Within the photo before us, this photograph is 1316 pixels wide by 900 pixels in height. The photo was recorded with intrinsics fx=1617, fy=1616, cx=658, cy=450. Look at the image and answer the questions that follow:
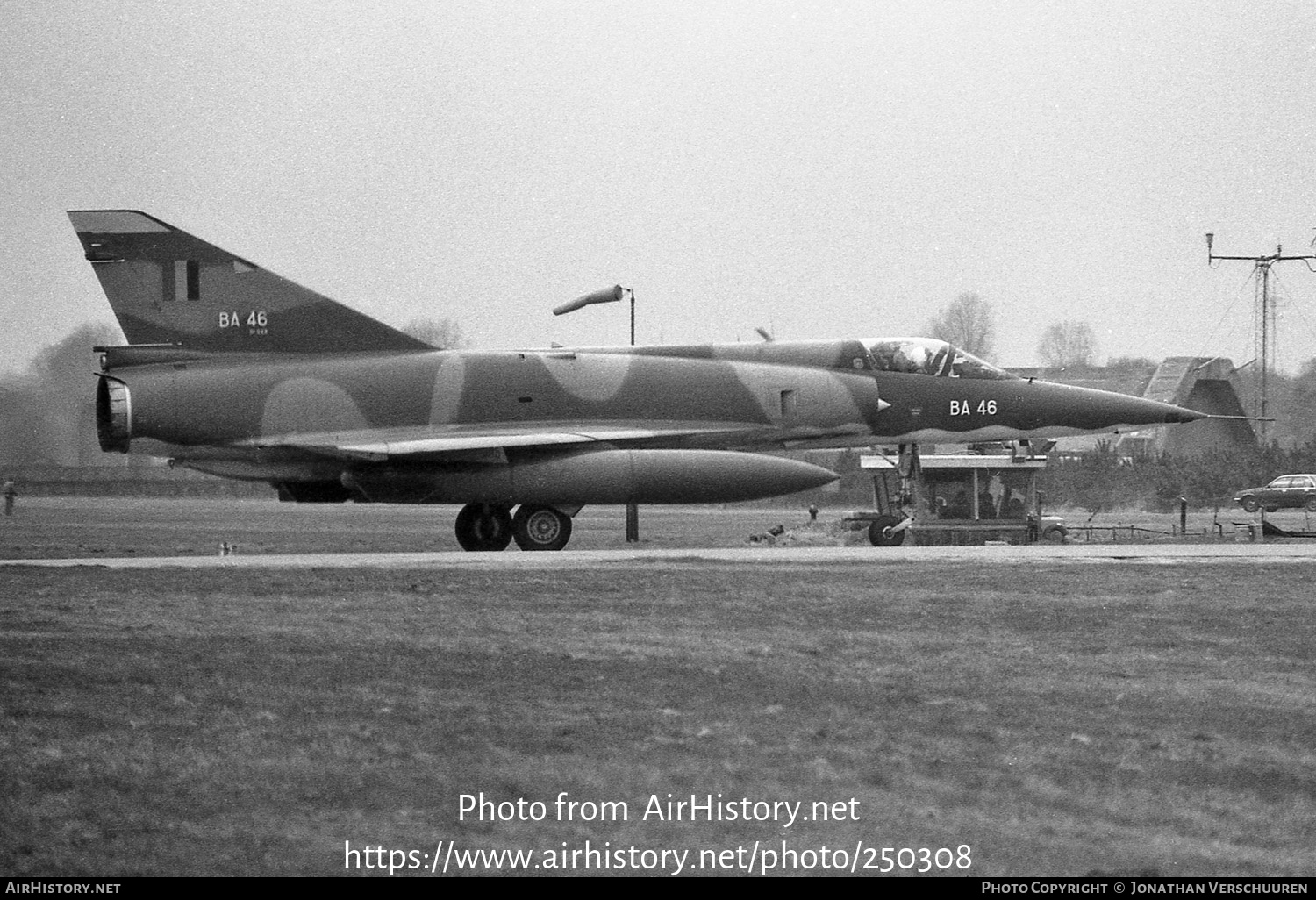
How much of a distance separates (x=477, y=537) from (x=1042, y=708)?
53.4ft

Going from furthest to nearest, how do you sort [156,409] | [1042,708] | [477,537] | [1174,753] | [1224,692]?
1. [477,537]
2. [156,409]
3. [1224,692]
4. [1042,708]
5. [1174,753]

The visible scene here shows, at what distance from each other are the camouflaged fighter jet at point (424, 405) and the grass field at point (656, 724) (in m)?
7.93

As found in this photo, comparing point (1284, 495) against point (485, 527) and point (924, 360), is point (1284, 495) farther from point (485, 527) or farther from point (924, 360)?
point (485, 527)

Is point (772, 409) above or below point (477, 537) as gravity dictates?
above

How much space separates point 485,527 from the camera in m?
24.2

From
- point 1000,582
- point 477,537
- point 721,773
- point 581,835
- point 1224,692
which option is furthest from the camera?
point 477,537

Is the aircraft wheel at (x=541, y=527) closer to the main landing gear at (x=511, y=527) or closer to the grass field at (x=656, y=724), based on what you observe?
the main landing gear at (x=511, y=527)

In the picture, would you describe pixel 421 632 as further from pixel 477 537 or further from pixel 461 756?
pixel 477 537

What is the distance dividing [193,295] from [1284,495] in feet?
138

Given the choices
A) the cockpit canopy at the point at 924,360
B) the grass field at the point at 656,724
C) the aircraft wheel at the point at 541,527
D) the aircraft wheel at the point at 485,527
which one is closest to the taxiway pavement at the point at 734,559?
the aircraft wheel at the point at 541,527

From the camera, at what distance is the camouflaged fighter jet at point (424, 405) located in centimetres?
2269

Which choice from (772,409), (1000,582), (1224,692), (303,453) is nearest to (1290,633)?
(1224,692)

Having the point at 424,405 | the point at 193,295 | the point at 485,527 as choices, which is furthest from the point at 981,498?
the point at 193,295

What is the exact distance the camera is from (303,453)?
23000 millimetres
